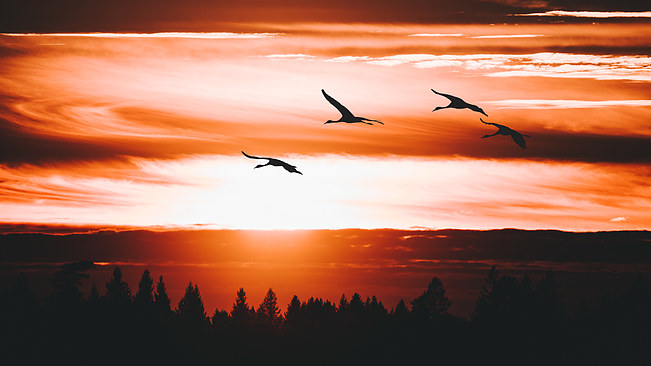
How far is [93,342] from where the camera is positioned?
123312 mm

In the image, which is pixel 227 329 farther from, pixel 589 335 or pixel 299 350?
pixel 589 335

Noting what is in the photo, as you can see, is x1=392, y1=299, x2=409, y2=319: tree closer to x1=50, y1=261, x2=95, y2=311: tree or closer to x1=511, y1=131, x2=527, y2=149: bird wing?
x1=50, y1=261, x2=95, y2=311: tree

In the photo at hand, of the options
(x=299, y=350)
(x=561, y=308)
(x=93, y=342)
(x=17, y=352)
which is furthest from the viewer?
(x=561, y=308)

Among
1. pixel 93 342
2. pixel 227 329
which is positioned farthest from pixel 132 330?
pixel 227 329

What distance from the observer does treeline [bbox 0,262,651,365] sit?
397ft

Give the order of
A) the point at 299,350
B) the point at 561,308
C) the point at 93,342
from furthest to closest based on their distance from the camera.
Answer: the point at 561,308 → the point at 299,350 → the point at 93,342

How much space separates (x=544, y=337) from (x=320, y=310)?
64.9 meters

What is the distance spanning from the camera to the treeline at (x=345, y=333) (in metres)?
121

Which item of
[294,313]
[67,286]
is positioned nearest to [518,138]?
[67,286]

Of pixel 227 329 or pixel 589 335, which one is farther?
pixel 227 329

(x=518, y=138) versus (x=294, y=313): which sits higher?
(x=518, y=138)

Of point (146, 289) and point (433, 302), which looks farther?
point (146, 289)

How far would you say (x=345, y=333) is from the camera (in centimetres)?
15238

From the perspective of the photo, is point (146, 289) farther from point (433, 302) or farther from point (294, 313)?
point (433, 302)
